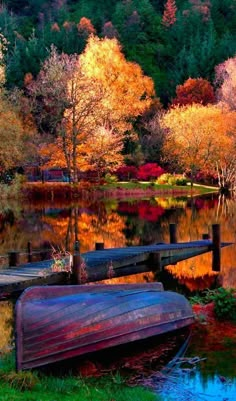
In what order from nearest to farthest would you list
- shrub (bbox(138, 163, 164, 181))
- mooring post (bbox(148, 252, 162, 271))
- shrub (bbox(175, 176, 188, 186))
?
1. mooring post (bbox(148, 252, 162, 271))
2. shrub (bbox(175, 176, 188, 186))
3. shrub (bbox(138, 163, 164, 181))

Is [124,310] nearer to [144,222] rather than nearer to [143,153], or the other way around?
[144,222]

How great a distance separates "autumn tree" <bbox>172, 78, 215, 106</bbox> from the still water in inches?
876

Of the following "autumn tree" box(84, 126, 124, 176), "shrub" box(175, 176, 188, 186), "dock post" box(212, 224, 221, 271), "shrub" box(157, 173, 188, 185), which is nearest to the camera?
"dock post" box(212, 224, 221, 271)

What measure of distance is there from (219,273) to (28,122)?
41987mm

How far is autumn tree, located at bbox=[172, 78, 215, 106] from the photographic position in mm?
68062

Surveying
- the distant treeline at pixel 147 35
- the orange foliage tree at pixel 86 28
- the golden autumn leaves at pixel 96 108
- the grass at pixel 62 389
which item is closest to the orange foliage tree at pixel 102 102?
the golden autumn leaves at pixel 96 108

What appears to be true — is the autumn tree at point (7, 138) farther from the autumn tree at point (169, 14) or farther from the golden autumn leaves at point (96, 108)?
the autumn tree at point (169, 14)

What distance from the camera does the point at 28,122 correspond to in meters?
57.7

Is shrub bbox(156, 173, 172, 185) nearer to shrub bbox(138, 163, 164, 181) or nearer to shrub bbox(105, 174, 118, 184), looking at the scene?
shrub bbox(138, 163, 164, 181)

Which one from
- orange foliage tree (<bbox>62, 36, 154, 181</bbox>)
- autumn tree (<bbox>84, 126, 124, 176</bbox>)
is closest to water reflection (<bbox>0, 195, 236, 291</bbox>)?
autumn tree (<bbox>84, 126, 124, 176</bbox>)

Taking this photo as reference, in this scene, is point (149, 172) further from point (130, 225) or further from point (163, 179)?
point (130, 225)

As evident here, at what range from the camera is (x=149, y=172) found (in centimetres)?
5647

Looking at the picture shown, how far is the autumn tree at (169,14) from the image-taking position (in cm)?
10638

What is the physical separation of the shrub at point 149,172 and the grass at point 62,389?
47.2m
